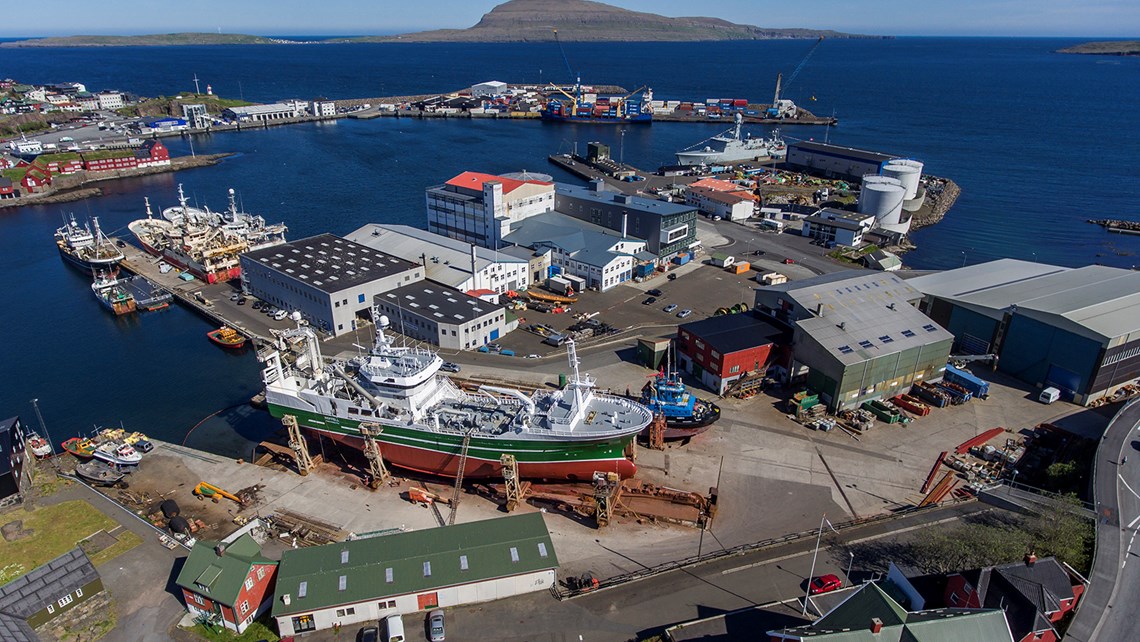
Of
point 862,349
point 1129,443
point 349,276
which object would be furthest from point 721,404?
point 349,276

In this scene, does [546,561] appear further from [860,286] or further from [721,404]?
[860,286]

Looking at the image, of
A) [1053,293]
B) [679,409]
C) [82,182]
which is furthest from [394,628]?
[82,182]

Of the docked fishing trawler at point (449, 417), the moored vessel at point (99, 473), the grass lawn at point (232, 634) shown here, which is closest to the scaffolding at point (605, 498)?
the docked fishing trawler at point (449, 417)

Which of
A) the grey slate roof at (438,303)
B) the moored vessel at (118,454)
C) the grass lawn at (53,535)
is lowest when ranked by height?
the grass lawn at (53,535)

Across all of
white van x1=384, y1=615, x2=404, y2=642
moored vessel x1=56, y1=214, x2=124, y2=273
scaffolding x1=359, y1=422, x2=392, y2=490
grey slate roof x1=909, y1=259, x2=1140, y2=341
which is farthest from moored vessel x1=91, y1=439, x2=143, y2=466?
grey slate roof x1=909, y1=259, x2=1140, y2=341

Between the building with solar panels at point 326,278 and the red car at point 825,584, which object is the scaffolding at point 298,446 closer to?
the building with solar panels at point 326,278

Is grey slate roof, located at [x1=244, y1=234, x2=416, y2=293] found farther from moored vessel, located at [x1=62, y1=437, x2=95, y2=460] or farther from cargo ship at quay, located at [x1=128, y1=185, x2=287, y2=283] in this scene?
moored vessel, located at [x1=62, y1=437, x2=95, y2=460]

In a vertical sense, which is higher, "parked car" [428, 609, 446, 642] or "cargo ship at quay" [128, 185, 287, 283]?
"cargo ship at quay" [128, 185, 287, 283]
